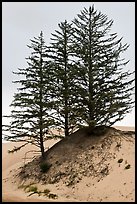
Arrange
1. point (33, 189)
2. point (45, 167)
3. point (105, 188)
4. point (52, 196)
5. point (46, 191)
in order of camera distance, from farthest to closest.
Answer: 1. point (45, 167)
2. point (33, 189)
3. point (46, 191)
4. point (52, 196)
5. point (105, 188)

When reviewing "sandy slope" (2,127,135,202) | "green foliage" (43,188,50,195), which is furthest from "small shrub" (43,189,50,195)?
"sandy slope" (2,127,135,202)

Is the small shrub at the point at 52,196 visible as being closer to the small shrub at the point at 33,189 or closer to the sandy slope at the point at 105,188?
the sandy slope at the point at 105,188

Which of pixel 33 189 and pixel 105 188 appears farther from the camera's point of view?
pixel 33 189

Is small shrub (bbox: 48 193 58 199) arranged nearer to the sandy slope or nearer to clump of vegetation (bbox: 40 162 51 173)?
the sandy slope

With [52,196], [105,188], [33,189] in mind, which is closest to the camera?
[105,188]

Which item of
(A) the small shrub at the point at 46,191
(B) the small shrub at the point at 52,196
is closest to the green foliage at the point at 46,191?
(A) the small shrub at the point at 46,191

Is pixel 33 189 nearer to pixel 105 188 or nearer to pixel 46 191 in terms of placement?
pixel 46 191

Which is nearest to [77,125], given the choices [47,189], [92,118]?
[92,118]

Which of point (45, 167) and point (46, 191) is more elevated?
point (45, 167)

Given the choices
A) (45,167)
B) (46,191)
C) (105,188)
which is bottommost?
(46,191)

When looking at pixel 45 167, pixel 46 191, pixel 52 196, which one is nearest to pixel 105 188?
pixel 52 196

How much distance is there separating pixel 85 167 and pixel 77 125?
161 inches

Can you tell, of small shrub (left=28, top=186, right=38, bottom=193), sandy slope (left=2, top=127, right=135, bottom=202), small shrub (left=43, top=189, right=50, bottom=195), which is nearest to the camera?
sandy slope (left=2, top=127, right=135, bottom=202)

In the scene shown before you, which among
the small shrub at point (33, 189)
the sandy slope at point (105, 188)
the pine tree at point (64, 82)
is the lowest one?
the small shrub at point (33, 189)
